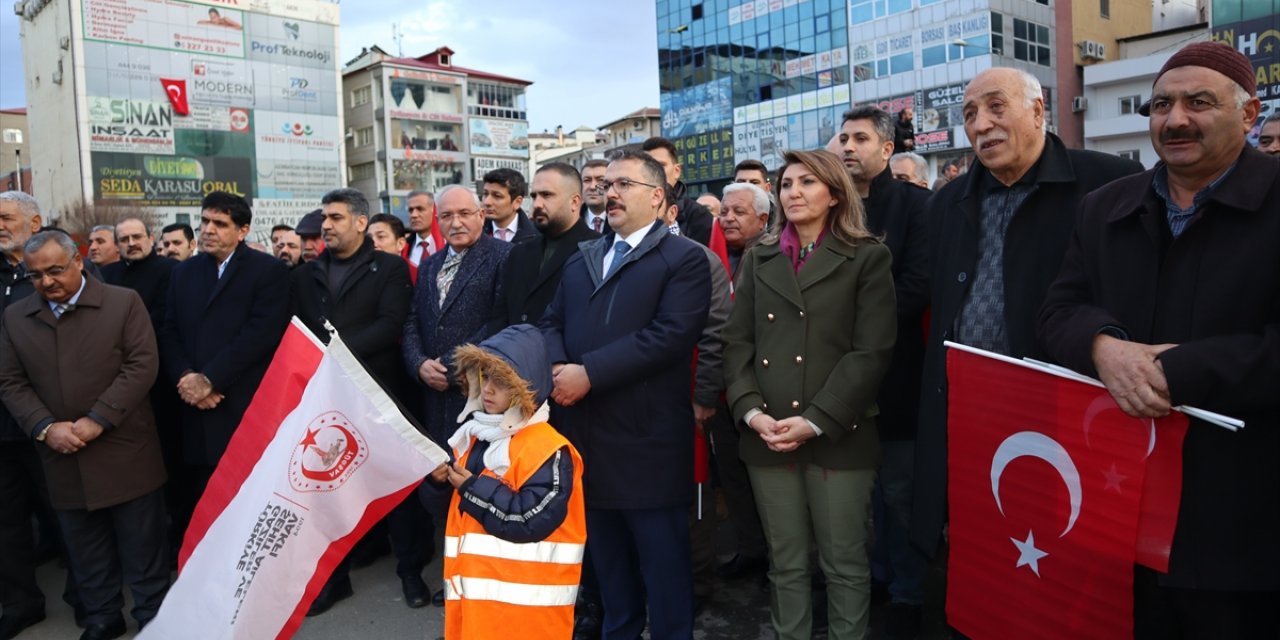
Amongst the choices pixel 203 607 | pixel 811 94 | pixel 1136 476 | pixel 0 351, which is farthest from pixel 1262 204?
pixel 811 94

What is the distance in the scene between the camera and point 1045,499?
102 inches

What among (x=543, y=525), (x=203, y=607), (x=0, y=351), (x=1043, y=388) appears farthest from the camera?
(x=0, y=351)

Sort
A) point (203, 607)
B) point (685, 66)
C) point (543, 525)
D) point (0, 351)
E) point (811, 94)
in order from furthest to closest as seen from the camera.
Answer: point (685, 66) < point (811, 94) < point (0, 351) < point (203, 607) < point (543, 525)

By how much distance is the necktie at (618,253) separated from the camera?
364 cm

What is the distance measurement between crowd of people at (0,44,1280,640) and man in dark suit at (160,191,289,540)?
2cm

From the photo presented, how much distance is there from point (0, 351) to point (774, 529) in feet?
13.2

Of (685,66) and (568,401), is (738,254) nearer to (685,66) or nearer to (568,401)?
(568,401)

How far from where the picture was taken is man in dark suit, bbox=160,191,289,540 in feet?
15.6

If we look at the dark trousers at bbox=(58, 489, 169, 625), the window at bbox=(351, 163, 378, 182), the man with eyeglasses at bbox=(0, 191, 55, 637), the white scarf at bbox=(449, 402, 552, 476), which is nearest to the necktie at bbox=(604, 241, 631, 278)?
the white scarf at bbox=(449, 402, 552, 476)

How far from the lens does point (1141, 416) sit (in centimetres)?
226

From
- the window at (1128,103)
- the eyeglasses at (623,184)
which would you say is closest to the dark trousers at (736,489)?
the eyeglasses at (623,184)

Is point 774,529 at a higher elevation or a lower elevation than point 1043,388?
lower

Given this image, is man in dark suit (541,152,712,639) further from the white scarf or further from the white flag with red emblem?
the white flag with red emblem

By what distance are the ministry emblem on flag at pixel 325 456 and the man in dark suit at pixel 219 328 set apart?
1.64 m
